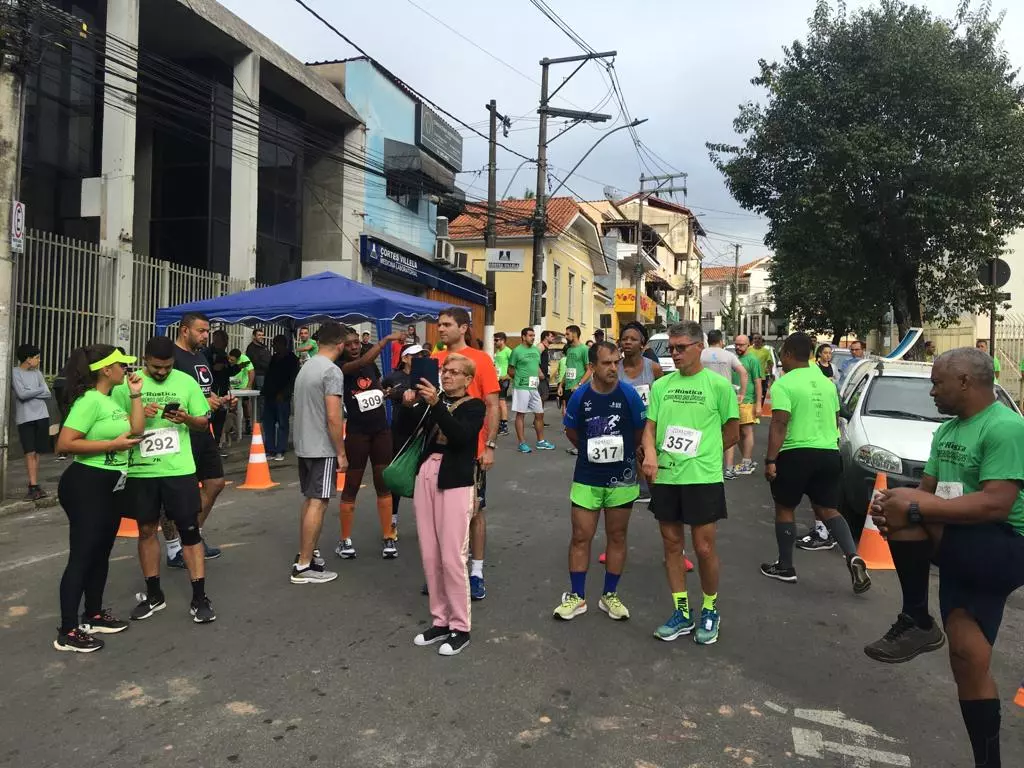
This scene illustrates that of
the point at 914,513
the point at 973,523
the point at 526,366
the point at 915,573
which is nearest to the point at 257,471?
the point at 526,366

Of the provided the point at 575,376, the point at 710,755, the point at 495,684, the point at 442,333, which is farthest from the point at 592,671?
the point at 575,376

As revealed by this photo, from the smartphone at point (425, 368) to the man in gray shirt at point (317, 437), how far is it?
89cm

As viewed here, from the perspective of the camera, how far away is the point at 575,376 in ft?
38.1

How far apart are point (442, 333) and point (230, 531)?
3.27m

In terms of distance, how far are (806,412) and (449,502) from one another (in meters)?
2.79

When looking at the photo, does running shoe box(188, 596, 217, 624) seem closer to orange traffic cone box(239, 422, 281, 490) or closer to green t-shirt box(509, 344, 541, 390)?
orange traffic cone box(239, 422, 281, 490)

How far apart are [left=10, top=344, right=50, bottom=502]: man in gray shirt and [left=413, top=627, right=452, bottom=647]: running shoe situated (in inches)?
231

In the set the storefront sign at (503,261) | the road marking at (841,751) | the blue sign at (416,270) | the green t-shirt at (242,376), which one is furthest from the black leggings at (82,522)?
the storefront sign at (503,261)

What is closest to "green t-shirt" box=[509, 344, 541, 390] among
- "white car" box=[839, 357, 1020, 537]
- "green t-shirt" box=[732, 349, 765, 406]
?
"green t-shirt" box=[732, 349, 765, 406]

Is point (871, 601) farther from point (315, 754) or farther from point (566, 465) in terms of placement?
point (566, 465)

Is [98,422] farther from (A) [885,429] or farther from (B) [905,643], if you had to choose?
(A) [885,429]

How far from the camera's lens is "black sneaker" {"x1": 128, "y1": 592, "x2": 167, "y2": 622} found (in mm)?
4645

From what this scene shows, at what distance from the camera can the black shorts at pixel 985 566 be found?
9.18 feet

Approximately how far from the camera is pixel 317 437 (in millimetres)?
5281
